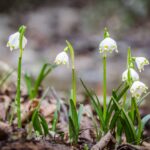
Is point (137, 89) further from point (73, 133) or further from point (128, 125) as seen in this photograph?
point (73, 133)

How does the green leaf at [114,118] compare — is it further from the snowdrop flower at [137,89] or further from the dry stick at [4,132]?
the dry stick at [4,132]

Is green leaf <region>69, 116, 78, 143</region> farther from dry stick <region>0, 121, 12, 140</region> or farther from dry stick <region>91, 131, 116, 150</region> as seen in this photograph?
dry stick <region>0, 121, 12, 140</region>

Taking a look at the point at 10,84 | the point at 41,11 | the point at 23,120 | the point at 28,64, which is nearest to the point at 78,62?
the point at 28,64

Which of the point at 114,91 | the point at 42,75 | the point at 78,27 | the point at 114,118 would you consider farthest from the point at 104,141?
the point at 78,27

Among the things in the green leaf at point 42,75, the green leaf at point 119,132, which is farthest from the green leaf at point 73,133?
the green leaf at point 42,75

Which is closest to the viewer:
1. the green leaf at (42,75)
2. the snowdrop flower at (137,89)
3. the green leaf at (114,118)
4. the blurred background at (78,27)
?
the snowdrop flower at (137,89)

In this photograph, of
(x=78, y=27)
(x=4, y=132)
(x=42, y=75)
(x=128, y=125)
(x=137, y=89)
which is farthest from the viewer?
(x=78, y=27)
